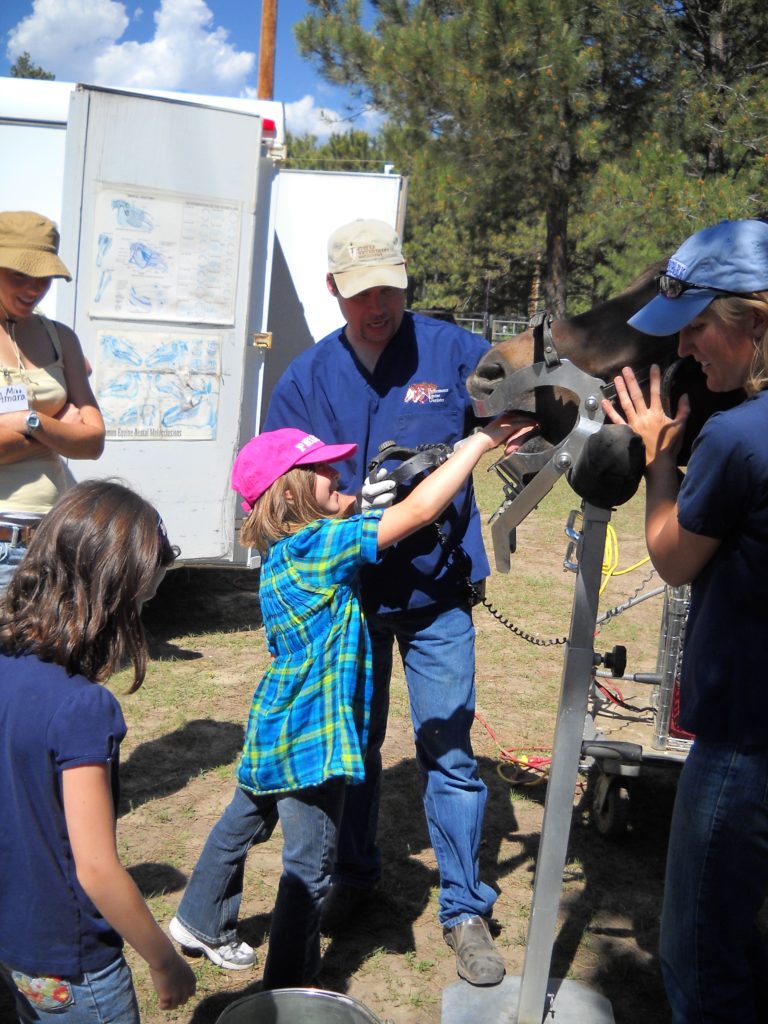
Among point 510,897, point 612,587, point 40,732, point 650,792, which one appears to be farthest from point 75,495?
point 612,587

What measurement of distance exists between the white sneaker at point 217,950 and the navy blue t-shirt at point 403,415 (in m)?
1.08

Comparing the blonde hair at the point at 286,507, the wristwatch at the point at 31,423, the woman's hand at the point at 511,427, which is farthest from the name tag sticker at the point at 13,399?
the woman's hand at the point at 511,427

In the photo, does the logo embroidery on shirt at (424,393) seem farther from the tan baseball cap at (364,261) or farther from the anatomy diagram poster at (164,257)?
the anatomy diagram poster at (164,257)

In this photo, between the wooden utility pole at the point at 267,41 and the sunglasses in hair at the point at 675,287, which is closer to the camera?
the sunglasses in hair at the point at 675,287

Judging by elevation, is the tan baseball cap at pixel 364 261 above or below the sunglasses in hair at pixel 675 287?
above

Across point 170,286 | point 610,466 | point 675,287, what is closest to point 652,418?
point 610,466

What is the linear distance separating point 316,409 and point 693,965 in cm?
179

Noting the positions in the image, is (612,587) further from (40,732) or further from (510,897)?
(40,732)

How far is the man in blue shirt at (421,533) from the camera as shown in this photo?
301 cm

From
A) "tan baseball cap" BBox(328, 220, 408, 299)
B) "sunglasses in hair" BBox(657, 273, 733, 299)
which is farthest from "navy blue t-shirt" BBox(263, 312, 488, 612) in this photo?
"sunglasses in hair" BBox(657, 273, 733, 299)

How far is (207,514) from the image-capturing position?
6059 millimetres

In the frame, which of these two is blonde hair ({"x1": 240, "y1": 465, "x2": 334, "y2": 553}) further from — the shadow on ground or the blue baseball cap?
the shadow on ground

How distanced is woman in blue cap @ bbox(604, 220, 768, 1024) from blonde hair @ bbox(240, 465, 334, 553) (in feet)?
2.66

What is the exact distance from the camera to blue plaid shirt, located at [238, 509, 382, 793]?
97.9 inches
